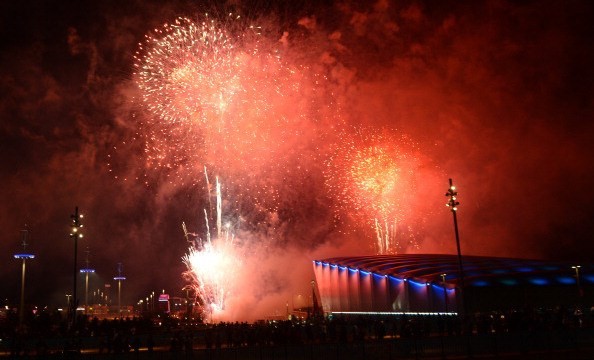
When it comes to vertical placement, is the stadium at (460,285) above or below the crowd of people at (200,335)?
above

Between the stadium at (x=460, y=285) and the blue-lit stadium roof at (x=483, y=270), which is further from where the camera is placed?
the blue-lit stadium roof at (x=483, y=270)

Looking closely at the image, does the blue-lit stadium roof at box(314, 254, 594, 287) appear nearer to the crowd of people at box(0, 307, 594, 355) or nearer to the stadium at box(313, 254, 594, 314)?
the stadium at box(313, 254, 594, 314)

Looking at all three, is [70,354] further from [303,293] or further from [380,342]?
[303,293]

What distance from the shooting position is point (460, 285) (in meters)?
35.9

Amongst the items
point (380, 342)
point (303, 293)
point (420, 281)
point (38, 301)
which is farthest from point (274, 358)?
point (38, 301)

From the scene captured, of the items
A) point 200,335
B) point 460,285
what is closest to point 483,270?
point 460,285

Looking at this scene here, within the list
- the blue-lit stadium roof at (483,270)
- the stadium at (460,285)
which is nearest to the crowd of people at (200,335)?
the stadium at (460,285)

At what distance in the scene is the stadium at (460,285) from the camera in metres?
38.5

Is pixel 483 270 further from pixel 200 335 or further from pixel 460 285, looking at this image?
pixel 200 335

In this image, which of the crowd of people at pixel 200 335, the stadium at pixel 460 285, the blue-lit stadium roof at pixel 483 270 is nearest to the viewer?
the crowd of people at pixel 200 335

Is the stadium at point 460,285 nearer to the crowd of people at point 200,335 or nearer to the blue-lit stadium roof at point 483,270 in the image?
the blue-lit stadium roof at point 483,270

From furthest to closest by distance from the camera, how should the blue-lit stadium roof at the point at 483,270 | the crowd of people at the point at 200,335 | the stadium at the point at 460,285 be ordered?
the blue-lit stadium roof at the point at 483,270 → the stadium at the point at 460,285 → the crowd of people at the point at 200,335

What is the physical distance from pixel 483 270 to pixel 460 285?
655 cm

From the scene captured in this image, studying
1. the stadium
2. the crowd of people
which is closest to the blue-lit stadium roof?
the stadium
